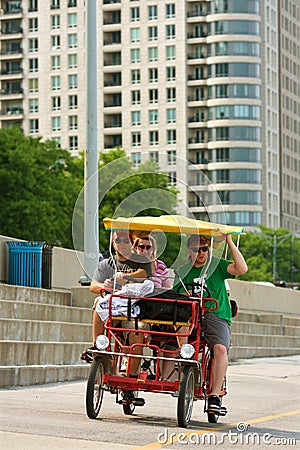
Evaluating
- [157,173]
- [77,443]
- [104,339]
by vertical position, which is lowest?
[77,443]

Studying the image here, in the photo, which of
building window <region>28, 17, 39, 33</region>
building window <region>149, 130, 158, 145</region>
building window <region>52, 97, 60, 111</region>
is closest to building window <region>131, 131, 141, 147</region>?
building window <region>149, 130, 158, 145</region>

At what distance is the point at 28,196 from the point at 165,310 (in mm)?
59831

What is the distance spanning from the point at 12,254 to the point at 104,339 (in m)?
14.0

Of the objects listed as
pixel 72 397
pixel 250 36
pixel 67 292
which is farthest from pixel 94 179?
pixel 250 36

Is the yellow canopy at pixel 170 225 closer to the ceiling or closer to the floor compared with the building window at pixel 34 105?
closer to the floor

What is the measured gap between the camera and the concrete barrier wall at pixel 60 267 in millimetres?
23984

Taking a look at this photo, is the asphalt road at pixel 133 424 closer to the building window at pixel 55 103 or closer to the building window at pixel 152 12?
the building window at pixel 152 12

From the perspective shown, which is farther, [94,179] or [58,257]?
[58,257]

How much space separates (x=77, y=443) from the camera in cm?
851

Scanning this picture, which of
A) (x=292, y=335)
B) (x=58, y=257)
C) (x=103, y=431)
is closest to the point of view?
(x=103, y=431)

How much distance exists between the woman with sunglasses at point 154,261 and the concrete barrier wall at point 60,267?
13.7 m

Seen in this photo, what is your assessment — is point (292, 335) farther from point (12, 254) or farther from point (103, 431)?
point (103, 431)

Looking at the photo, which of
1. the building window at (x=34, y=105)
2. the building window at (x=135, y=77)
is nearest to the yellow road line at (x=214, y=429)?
the building window at (x=135, y=77)

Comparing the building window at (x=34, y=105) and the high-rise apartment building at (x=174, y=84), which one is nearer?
the high-rise apartment building at (x=174, y=84)
